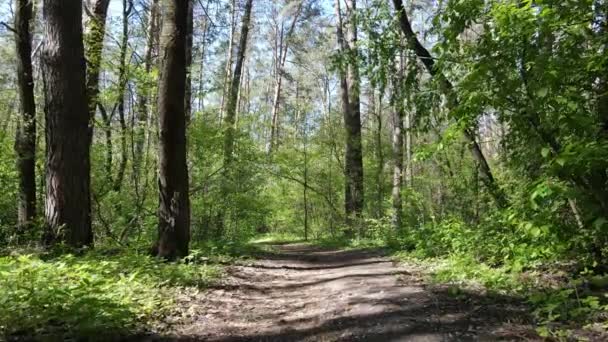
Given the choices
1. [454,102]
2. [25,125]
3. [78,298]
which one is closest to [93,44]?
[25,125]

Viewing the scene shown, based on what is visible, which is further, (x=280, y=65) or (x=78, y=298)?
(x=280, y=65)

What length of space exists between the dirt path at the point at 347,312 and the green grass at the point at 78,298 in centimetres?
40

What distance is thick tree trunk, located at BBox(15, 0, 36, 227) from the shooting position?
987 centimetres

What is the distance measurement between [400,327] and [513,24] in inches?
116

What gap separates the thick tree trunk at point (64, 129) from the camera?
675 cm

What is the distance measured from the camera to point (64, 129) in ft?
22.4

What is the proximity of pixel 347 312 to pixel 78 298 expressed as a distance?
2.55 m

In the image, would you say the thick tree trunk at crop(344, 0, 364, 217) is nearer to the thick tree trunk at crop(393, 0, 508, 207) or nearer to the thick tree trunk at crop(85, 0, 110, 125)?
the thick tree trunk at crop(393, 0, 508, 207)

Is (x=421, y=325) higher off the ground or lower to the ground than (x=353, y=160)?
lower

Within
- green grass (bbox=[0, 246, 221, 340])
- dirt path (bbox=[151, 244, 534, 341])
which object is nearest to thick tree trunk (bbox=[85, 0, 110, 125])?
green grass (bbox=[0, 246, 221, 340])

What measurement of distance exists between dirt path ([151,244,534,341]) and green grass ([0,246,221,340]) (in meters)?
0.40

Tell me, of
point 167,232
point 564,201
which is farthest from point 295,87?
Result: point 564,201

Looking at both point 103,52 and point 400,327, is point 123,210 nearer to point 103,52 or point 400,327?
point 103,52

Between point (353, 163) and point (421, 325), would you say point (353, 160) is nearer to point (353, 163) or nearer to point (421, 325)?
point (353, 163)
